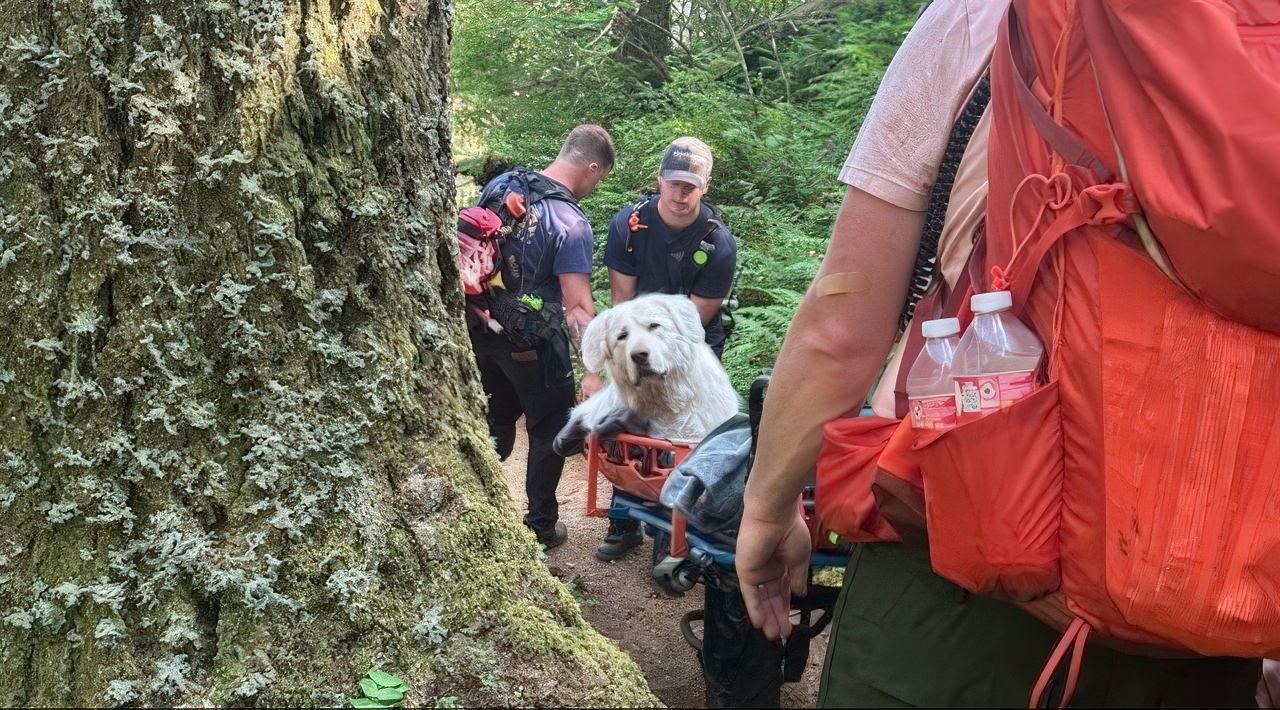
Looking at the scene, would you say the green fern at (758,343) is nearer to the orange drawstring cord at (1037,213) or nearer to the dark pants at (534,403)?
the dark pants at (534,403)

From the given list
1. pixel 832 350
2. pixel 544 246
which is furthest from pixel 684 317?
pixel 832 350

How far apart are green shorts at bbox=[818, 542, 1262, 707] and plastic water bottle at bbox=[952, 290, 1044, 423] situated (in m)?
0.33

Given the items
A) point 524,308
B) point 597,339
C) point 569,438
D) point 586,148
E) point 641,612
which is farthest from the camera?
point 586,148

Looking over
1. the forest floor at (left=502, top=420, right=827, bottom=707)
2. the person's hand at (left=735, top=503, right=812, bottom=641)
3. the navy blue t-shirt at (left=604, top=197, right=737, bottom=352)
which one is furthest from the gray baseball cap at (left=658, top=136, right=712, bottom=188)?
the person's hand at (left=735, top=503, right=812, bottom=641)

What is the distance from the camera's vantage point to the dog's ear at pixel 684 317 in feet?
16.1

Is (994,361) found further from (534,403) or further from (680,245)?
(680,245)

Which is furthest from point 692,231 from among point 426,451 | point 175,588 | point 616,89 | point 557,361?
point 616,89

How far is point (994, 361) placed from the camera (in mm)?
1112

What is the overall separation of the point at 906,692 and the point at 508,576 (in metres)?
1.13

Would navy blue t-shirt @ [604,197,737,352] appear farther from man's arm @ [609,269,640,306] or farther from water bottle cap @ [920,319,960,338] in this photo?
water bottle cap @ [920,319,960,338]

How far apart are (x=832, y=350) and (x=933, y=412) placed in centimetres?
26

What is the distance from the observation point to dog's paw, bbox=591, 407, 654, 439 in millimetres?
4355

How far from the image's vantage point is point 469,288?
5.51 m

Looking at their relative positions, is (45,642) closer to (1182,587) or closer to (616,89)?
(1182,587)
